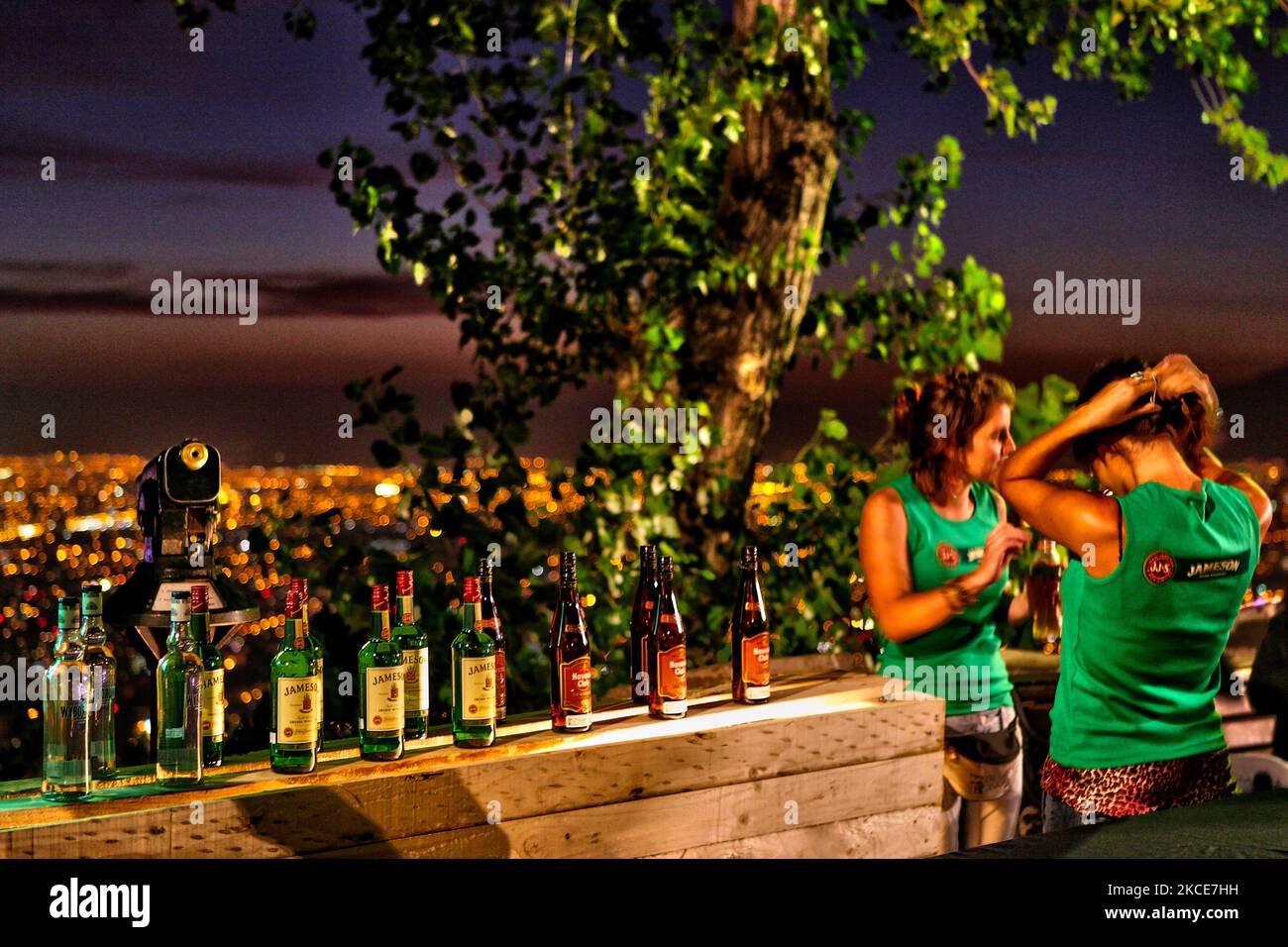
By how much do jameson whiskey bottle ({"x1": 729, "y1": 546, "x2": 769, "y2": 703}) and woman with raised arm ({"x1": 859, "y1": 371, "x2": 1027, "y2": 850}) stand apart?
0.31m

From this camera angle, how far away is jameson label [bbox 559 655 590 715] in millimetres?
2014

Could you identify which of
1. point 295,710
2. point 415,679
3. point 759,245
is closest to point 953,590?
point 415,679

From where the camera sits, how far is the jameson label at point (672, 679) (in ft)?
6.86

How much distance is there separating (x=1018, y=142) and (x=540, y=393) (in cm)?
241

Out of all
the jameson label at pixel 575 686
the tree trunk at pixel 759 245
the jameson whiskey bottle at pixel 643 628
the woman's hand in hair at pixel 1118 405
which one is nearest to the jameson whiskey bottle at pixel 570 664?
the jameson label at pixel 575 686

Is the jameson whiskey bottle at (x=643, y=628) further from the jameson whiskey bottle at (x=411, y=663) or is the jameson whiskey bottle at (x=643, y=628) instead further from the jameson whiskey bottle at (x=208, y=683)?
the jameson whiskey bottle at (x=208, y=683)

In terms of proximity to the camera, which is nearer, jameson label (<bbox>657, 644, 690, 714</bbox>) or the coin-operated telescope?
the coin-operated telescope
